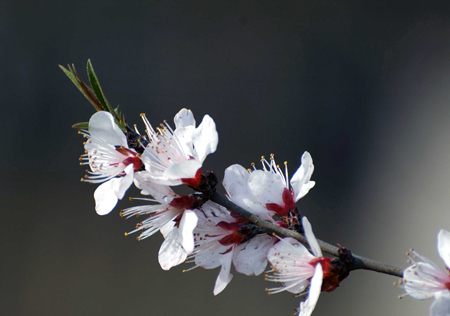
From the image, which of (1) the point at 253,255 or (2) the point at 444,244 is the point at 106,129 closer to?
(1) the point at 253,255

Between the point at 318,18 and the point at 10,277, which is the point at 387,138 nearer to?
the point at 318,18

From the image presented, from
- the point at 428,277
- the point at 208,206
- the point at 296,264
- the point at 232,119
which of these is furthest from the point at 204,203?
the point at 232,119

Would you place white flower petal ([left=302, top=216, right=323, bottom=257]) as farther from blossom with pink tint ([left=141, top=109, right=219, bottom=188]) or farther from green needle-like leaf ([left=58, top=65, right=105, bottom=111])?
green needle-like leaf ([left=58, top=65, right=105, bottom=111])

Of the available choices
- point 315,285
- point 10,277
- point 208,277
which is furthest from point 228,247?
point 10,277

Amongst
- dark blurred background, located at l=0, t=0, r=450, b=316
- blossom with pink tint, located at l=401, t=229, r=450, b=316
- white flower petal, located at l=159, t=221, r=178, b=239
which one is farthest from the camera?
dark blurred background, located at l=0, t=0, r=450, b=316

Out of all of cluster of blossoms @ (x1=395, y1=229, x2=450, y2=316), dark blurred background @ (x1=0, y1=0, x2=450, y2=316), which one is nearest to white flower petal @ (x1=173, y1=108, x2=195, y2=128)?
cluster of blossoms @ (x1=395, y1=229, x2=450, y2=316)

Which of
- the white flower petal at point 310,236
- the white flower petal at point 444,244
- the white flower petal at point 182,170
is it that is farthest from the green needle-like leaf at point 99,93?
the white flower petal at point 444,244

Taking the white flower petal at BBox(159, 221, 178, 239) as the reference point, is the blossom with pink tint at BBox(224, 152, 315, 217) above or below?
above
